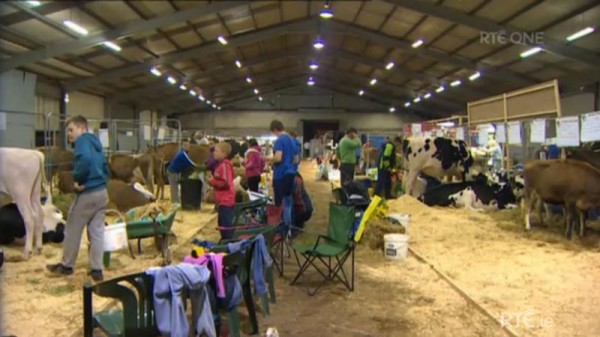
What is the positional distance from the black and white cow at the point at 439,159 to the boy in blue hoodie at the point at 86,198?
8.34 metres

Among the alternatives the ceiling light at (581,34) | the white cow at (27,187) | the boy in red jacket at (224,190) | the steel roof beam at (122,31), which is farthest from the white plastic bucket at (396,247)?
the ceiling light at (581,34)

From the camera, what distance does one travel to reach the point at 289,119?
38219 millimetres

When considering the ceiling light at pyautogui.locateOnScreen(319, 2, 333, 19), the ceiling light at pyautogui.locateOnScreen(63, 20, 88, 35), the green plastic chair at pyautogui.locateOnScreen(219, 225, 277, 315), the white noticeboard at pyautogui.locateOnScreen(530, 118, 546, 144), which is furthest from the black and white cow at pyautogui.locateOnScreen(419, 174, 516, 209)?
the ceiling light at pyautogui.locateOnScreen(63, 20, 88, 35)

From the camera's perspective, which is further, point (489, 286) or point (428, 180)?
point (428, 180)

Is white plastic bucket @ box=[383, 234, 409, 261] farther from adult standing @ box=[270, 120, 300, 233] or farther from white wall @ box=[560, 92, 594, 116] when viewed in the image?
white wall @ box=[560, 92, 594, 116]

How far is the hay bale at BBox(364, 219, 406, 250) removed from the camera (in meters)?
7.23

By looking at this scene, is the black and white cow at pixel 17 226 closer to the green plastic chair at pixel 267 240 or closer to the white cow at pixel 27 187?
the white cow at pixel 27 187

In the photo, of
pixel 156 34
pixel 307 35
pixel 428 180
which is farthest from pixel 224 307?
pixel 428 180

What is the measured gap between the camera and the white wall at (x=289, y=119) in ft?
123

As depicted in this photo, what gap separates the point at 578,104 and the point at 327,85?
56.9 ft

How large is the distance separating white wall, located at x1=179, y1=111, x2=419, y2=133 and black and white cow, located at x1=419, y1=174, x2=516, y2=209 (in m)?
26.4

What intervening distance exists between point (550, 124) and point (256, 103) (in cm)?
2961

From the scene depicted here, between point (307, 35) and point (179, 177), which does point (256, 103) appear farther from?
point (307, 35)

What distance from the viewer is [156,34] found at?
1400 mm
